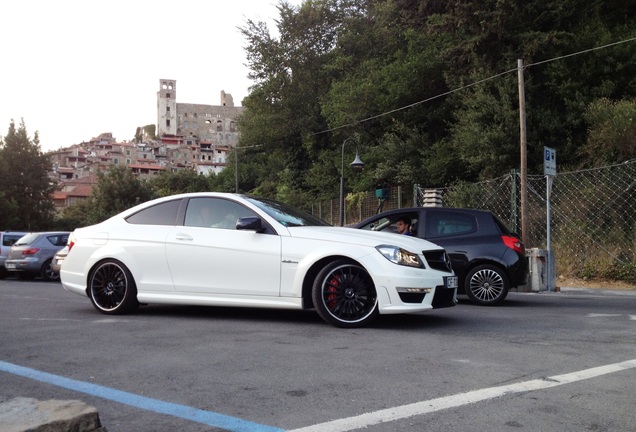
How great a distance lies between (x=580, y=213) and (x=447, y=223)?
24.5 ft

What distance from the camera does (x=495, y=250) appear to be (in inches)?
392

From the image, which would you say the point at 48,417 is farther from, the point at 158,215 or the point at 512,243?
the point at 512,243

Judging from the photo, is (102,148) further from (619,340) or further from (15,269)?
(619,340)

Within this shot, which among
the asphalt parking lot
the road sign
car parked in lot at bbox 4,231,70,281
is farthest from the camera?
car parked in lot at bbox 4,231,70,281

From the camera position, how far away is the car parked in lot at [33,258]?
17.7 metres

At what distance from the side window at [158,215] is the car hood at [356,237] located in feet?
5.35

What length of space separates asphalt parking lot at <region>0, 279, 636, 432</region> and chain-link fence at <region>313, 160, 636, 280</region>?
8131 millimetres

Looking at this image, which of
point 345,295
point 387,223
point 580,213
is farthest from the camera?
point 580,213

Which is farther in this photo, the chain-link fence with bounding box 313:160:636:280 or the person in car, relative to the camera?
the chain-link fence with bounding box 313:160:636:280

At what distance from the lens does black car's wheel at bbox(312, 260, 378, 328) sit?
21.6 ft

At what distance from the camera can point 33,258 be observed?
17.7 m

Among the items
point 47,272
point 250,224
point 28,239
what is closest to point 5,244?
point 28,239

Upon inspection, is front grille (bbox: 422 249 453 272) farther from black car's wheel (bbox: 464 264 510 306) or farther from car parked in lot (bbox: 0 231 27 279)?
car parked in lot (bbox: 0 231 27 279)

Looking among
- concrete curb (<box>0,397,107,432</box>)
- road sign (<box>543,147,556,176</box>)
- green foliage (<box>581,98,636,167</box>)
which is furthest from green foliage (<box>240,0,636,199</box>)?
concrete curb (<box>0,397,107,432</box>)
